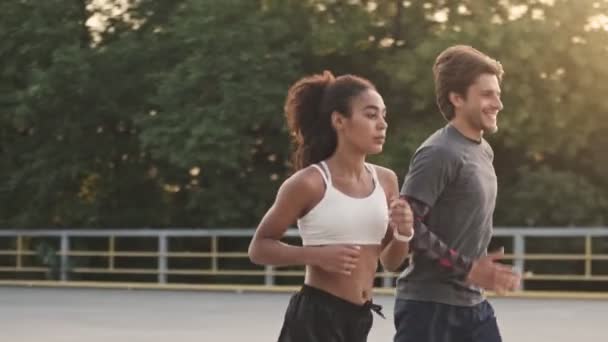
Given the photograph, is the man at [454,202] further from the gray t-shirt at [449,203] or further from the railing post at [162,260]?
the railing post at [162,260]

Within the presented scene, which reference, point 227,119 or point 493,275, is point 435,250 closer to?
point 493,275

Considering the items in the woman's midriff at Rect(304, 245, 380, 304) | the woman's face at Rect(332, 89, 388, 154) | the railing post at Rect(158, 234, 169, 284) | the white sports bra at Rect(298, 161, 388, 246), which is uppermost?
the woman's face at Rect(332, 89, 388, 154)

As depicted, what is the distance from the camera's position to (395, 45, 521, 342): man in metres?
5.46

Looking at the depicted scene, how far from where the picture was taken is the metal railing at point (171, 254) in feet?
76.7

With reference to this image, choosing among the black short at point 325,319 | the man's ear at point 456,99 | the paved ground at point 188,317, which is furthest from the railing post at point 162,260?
the black short at point 325,319

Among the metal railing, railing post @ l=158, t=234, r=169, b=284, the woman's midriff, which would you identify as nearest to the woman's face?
the woman's midriff

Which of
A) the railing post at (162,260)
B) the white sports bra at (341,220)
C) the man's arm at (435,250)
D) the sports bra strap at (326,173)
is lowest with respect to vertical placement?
the railing post at (162,260)

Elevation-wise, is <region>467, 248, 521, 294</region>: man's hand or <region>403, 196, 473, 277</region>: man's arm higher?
<region>403, 196, 473, 277</region>: man's arm

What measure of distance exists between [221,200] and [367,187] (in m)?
21.6

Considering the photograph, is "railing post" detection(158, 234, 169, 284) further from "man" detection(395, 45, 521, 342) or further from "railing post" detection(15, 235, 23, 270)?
"man" detection(395, 45, 521, 342)

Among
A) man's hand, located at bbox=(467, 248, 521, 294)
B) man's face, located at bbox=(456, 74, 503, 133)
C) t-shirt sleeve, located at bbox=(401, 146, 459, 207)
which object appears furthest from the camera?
man's face, located at bbox=(456, 74, 503, 133)

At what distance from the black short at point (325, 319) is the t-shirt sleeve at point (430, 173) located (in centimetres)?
50

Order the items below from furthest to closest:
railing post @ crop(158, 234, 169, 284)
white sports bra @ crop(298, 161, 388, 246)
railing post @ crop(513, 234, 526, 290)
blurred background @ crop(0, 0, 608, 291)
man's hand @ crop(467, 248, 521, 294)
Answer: railing post @ crop(158, 234, 169, 284)
blurred background @ crop(0, 0, 608, 291)
railing post @ crop(513, 234, 526, 290)
man's hand @ crop(467, 248, 521, 294)
white sports bra @ crop(298, 161, 388, 246)

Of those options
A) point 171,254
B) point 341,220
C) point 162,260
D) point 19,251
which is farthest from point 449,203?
point 19,251
